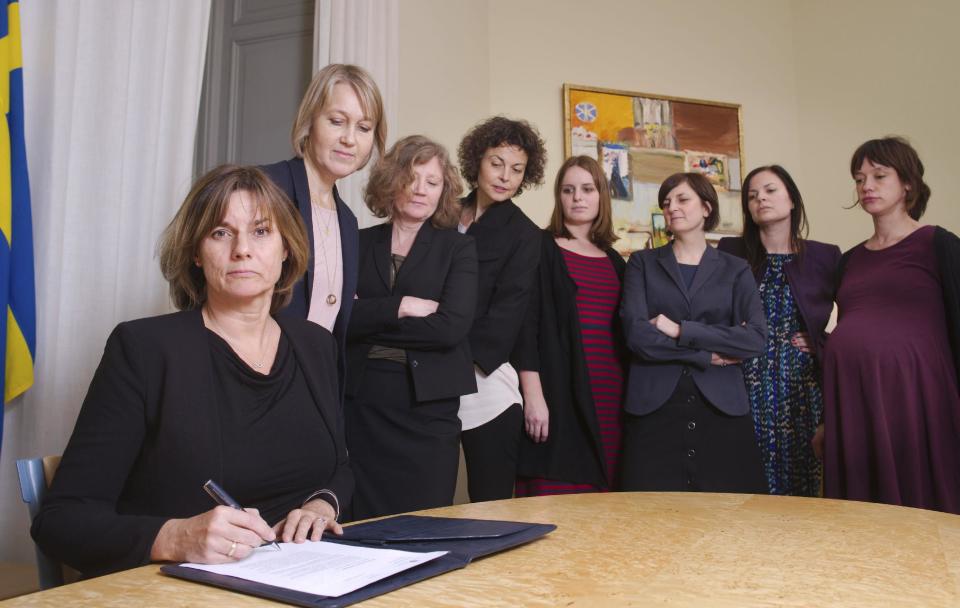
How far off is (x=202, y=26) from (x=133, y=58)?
13.0 inches

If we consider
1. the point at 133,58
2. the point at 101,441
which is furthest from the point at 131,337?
the point at 133,58

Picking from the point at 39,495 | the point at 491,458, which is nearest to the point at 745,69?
the point at 491,458

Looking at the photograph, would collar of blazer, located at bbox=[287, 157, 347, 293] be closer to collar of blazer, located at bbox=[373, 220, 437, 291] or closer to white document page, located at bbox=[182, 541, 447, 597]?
collar of blazer, located at bbox=[373, 220, 437, 291]

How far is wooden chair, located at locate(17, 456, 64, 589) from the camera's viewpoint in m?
1.28

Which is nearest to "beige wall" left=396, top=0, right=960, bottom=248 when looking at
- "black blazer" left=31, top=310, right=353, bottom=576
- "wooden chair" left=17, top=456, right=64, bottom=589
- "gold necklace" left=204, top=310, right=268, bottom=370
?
"gold necklace" left=204, top=310, right=268, bottom=370

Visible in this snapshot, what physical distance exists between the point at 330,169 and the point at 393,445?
79cm

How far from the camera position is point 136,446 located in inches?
52.4

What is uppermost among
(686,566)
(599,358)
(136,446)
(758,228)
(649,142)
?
(649,142)

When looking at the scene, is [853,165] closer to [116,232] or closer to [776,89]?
[116,232]

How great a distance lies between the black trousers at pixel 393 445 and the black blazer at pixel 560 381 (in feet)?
1.88

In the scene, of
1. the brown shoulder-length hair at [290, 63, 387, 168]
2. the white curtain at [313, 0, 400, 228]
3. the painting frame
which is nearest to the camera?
the brown shoulder-length hair at [290, 63, 387, 168]

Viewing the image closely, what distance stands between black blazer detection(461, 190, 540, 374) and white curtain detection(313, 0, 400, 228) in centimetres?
135

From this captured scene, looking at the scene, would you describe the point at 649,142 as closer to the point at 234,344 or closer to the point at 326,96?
the point at 326,96

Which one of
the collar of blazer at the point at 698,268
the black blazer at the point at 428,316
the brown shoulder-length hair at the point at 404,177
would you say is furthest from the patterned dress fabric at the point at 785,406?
the brown shoulder-length hair at the point at 404,177
